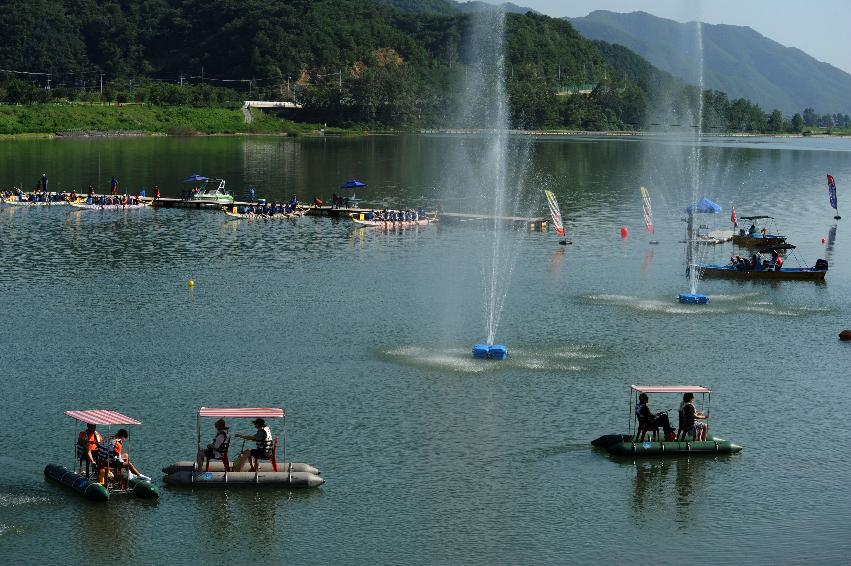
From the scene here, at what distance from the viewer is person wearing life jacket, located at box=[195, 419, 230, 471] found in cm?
4647

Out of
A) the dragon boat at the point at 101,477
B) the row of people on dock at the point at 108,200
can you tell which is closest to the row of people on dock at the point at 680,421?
the dragon boat at the point at 101,477

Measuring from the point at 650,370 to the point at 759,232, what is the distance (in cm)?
6086

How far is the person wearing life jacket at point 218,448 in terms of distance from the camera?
46469mm

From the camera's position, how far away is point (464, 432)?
179 ft

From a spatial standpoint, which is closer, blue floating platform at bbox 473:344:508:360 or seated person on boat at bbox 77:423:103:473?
seated person on boat at bbox 77:423:103:473

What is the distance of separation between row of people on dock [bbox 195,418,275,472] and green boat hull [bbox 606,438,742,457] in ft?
50.2

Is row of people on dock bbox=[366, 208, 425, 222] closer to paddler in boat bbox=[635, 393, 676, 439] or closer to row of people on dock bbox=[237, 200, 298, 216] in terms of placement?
row of people on dock bbox=[237, 200, 298, 216]

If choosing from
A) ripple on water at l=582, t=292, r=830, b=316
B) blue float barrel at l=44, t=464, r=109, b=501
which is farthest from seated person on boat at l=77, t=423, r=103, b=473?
ripple on water at l=582, t=292, r=830, b=316

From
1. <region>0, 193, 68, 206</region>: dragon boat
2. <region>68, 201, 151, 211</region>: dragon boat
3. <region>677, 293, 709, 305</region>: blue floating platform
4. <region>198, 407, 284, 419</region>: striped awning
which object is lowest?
<region>198, 407, 284, 419</region>: striped awning

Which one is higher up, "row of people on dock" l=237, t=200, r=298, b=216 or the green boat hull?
"row of people on dock" l=237, t=200, r=298, b=216

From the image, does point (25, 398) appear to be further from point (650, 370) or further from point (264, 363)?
point (650, 370)

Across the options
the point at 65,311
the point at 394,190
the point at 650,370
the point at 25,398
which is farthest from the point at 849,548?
the point at 394,190

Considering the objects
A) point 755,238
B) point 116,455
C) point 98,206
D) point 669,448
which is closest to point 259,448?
point 116,455

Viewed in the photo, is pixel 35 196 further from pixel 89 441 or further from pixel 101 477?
pixel 101 477
